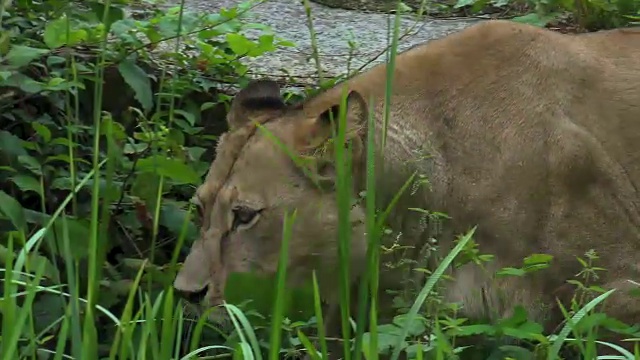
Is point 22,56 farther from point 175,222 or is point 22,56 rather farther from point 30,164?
point 175,222

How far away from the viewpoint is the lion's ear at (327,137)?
3.04m

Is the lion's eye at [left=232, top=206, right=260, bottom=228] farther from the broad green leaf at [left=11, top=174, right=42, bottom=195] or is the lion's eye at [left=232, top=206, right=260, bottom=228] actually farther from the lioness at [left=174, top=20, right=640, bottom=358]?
the broad green leaf at [left=11, top=174, right=42, bottom=195]

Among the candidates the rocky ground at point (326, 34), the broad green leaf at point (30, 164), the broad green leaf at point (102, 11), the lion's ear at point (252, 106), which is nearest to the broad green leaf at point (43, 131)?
the broad green leaf at point (30, 164)

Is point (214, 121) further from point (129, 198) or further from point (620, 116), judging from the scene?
point (620, 116)

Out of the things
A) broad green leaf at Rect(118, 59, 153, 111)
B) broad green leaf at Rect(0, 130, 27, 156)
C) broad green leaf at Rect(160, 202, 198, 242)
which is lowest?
broad green leaf at Rect(160, 202, 198, 242)

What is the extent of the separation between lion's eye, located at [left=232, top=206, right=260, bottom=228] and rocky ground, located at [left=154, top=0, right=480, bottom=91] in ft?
5.04

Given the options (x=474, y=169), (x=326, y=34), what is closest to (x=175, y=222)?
(x=474, y=169)

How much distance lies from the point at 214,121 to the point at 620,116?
1657 mm

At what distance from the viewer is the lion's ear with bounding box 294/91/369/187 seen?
3035 mm

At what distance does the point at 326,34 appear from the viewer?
5613 mm

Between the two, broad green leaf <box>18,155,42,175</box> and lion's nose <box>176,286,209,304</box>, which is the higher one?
broad green leaf <box>18,155,42,175</box>

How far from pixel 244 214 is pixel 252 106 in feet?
1.24

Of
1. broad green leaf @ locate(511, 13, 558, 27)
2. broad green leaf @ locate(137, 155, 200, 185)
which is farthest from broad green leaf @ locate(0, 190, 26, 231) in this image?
broad green leaf @ locate(511, 13, 558, 27)

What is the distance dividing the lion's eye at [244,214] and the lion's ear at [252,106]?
309mm
